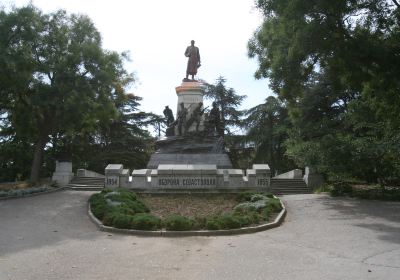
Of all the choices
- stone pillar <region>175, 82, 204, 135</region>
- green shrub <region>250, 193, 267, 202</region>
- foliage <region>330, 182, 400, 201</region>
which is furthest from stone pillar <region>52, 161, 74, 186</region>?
foliage <region>330, 182, 400, 201</region>

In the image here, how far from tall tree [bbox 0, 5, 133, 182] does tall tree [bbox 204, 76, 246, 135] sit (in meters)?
16.9

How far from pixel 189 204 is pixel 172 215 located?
320 cm

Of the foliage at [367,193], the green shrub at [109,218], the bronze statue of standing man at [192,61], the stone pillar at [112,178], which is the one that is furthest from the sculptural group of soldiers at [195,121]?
the green shrub at [109,218]

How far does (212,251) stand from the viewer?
989 centimetres

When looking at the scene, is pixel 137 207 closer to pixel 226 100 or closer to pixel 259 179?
pixel 259 179

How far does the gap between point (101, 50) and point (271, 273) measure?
20831 millimetres

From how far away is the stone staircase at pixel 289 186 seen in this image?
22203 mm

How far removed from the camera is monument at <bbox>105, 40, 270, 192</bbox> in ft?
68.3

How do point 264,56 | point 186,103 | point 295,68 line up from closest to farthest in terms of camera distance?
1. point 295,68
2. point 264,56
3. point 186,103

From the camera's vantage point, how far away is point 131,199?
55.5 ft

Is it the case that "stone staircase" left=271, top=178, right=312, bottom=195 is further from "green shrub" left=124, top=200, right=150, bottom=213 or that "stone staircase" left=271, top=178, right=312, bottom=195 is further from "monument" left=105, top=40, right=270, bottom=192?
"green shrub" left=124, top=200, right=150, bottom=213

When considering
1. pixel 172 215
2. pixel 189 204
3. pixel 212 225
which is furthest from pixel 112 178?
pixel 212 225

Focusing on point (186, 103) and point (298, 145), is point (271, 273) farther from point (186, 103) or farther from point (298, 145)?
point (186, 103)

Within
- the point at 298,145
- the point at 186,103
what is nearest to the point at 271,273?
the point at 298,145
